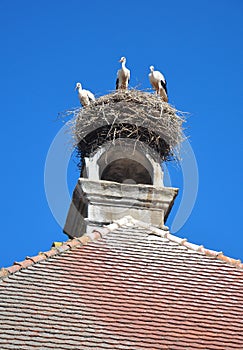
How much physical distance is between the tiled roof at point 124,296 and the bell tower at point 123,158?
1.17 m

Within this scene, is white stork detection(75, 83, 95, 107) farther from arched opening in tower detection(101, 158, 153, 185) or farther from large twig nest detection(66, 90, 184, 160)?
arched opening in tower detection(101, 158, 153, 185)

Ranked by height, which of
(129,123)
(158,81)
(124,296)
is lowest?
(124,296)

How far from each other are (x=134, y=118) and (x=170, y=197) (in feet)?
5.15

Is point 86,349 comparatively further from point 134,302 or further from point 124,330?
point 134,302

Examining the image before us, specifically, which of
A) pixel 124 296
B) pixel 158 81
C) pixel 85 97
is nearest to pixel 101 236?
pixel 124 296

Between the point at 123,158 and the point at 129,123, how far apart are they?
1.59ft

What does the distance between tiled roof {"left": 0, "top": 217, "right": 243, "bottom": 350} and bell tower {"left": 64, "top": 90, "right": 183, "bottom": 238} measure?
117 cm

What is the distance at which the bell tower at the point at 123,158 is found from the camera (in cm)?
1267

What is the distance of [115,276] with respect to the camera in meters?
10.2

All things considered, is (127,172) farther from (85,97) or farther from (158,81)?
(158,81)

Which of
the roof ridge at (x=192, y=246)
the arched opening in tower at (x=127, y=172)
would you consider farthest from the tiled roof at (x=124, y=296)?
the arched opening in tower at (x=127, y=172)

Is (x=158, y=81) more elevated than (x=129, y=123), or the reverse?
(x=158, y=81)

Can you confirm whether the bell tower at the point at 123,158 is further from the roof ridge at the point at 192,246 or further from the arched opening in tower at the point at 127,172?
the roof ridge at the point at 192,246

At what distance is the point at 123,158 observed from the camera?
45.2 feet
